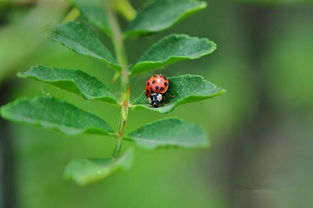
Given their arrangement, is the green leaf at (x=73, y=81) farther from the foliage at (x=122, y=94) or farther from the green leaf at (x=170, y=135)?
the green leaf at (x=170, y=135)

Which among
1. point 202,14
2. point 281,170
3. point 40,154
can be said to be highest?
point 202,14

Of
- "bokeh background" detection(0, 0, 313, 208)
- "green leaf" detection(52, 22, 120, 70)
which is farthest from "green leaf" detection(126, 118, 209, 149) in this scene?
"bokeh background" detection(0, 0, 313, 208)

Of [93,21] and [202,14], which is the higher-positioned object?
[93,21]

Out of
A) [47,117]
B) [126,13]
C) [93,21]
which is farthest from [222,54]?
[47,117]

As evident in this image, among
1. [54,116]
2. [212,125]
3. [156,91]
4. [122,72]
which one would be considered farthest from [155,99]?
[212,125]

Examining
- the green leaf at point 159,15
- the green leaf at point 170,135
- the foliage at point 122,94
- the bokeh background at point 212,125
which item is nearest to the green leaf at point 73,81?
the foliage at point 122,94

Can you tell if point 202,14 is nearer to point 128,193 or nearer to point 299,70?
point 299,70
